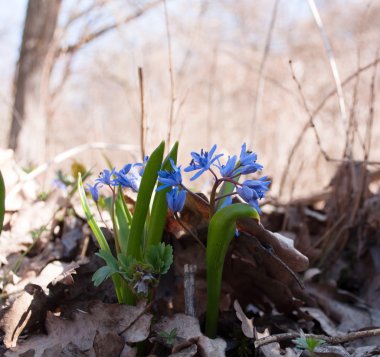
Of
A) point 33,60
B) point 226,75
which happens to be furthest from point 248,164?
point 226,75

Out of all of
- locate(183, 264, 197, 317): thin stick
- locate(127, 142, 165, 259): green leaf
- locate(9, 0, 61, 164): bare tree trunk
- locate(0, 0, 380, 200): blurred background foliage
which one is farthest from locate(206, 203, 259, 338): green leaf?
locate(9, 0, 61, 164): bare tree trunk

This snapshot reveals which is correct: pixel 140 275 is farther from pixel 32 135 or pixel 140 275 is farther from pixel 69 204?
pixel 32 135

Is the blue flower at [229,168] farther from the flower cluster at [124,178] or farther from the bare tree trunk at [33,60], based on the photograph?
the bare tree trunk at [33,60]

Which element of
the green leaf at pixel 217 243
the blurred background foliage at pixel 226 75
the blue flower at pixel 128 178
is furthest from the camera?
the blurred background foliage at pixel 226 75

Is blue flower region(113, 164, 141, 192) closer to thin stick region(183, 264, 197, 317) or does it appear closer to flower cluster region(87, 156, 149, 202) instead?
flower cluster region(87, 156, 149, 202)

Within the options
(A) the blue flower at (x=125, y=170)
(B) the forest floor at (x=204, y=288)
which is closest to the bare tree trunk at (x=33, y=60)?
(B) the forest floor at (x=204, y=288)

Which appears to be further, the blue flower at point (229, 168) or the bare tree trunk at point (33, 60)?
the bare tree trunk at point (33, 60)

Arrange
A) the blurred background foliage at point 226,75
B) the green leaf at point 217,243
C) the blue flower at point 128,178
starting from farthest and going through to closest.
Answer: the blurred background foliage at point 226,75 → the blue flower at point 128,178 → the green leaf at point 217,243
